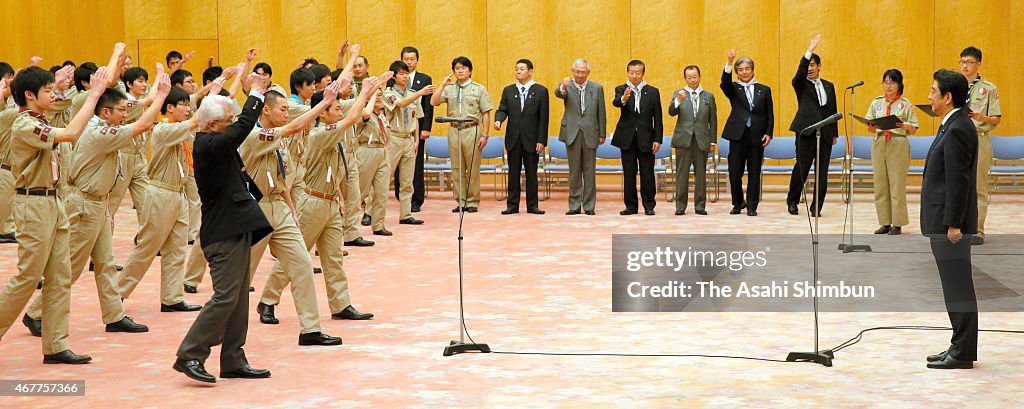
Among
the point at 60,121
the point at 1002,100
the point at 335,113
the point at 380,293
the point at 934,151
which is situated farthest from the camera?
the point at 1002,100

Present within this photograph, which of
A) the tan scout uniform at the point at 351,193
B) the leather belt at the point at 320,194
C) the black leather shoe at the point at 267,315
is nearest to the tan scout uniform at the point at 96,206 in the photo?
the black leather shoe at the point at 267,315

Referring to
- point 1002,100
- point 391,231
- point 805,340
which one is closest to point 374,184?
point 391,231

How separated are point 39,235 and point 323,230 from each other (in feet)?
5.39

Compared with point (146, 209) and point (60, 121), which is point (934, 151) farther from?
point (60, 121)

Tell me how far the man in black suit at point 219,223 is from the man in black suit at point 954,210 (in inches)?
124

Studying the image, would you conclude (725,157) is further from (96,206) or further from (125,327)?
(96,206)

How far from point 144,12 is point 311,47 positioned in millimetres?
2563

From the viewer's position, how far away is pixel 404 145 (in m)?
11.8

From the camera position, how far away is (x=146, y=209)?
22.6ft

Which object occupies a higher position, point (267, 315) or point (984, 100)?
point (984, 100)

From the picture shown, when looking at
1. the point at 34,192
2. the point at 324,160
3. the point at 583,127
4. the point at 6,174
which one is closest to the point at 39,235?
the point at 34,192

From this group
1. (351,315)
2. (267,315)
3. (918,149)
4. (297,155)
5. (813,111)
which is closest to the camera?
(267,315)

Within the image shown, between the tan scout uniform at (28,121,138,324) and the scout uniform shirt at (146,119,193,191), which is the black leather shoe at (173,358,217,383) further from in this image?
the scout uniform shirt at (146,119,193,191)

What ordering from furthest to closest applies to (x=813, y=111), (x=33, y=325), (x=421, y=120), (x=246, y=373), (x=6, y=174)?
(x=421, y=120) → (x=813, y=111) → (x=6, y=174) → (x=33, y=325) → (x=246, y=373)
